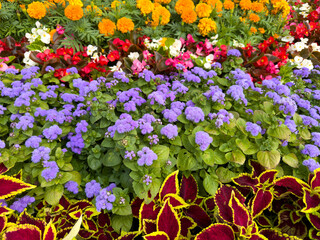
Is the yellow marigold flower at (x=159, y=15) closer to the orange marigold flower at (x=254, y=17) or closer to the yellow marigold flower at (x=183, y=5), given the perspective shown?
the yellow marigold flower at (x=183, y=5)

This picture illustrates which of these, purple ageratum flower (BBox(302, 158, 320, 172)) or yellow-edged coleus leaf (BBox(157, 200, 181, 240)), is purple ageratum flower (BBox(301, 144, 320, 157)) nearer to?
purple ageratum flower (BBox(302, 158, 320, 172))

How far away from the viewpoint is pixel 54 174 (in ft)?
5.69

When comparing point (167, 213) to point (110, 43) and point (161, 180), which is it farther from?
point (110, 43)

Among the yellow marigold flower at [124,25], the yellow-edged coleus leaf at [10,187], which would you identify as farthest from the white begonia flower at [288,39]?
the yellow-edged coleus leaf at [10,187]

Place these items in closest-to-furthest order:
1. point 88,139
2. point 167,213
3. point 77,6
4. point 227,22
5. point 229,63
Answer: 1. point 167,213
2. point 88,139
3. point 229,63
4. point 77,6
5. point 227,22

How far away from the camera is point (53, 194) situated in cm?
181

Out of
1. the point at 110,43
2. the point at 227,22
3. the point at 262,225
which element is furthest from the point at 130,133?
the point at 227,22

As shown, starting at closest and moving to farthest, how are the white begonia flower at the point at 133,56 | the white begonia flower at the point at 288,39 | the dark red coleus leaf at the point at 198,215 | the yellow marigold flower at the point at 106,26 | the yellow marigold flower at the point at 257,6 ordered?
the dark red coleus leaf at the point at 198,215 < the white begonia flower at the point at 133,56 < the yellow marigold flower at the point at 106,26 < the yellow marigold flower at the point at 257,6 < the white begonia flower at the point at 288,39

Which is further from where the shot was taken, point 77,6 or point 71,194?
point 77,6

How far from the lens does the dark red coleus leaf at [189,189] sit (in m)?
1.89

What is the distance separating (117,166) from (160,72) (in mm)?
1377

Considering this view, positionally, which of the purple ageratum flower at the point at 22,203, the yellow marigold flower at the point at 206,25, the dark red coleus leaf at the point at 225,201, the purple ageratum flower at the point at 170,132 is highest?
the yellow marigold flower at the point at 206,25

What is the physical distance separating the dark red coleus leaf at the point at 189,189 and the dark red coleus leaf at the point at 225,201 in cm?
29

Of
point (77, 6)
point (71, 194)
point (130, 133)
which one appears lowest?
point (71, 194)
